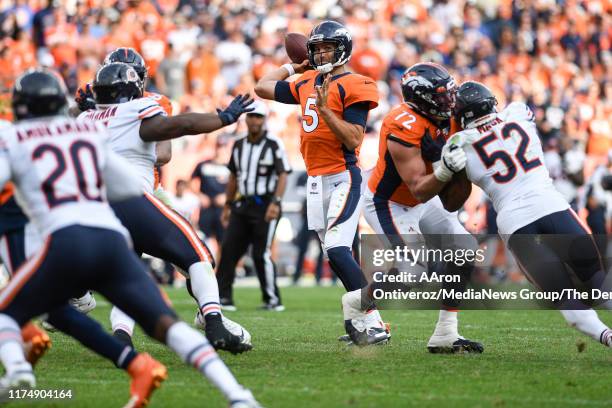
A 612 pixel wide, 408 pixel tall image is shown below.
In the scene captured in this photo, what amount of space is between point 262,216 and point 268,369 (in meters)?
4.95

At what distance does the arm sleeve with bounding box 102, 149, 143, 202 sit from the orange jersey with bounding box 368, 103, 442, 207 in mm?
2334

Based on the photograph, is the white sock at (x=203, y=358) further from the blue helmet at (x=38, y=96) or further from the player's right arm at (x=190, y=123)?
the player's right arm at (x=190, y=123)

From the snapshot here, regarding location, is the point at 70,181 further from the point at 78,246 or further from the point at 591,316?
the point at 591,316

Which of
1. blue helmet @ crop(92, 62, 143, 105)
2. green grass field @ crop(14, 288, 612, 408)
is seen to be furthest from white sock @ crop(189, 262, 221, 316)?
blue helmet @ crop(92, 62, 143, 105)

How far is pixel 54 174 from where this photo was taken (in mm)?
4316

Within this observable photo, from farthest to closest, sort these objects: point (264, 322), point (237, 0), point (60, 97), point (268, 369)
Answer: point (237, 0) < point (264, 322) < point (268, 369) < point (60, 97)

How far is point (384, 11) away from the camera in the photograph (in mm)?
20328

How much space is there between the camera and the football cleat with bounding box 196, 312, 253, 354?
19.3ft

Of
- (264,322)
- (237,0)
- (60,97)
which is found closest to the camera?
(60,97)

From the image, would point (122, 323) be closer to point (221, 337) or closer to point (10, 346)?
point (221, 337)

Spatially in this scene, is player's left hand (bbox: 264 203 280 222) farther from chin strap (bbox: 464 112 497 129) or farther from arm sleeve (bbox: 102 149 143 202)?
arm sleeve (bbox: 102 149 143 202)

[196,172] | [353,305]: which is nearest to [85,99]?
[353,305]

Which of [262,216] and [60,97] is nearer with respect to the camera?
[60,97]

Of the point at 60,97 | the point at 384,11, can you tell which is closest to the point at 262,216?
the point at 60,97
